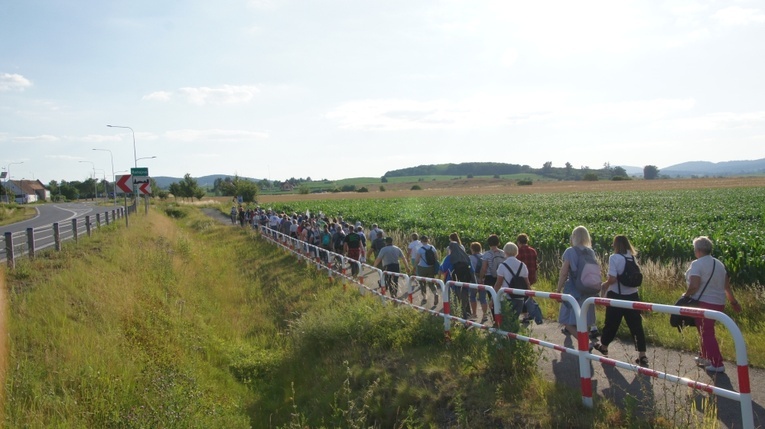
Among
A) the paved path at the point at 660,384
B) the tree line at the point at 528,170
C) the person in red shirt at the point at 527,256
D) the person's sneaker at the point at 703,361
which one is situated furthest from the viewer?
the tree line at the point at 528,170

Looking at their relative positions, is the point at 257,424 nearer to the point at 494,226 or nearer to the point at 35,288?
the point at 35,288

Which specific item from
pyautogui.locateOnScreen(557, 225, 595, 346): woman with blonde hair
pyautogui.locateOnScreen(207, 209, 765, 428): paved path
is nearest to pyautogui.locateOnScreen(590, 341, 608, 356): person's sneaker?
pyautogui.locateOnScreen(207, 209, 765, 428): paved path

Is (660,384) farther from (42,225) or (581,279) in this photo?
(42,225)

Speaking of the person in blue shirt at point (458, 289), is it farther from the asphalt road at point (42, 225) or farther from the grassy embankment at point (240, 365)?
the asphalt road at point (42, 225)

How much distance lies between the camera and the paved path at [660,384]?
15.2 feet

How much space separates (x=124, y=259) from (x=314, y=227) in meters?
6.90

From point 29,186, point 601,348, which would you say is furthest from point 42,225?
point 29,186

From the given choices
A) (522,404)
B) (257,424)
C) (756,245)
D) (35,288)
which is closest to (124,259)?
(35,288)

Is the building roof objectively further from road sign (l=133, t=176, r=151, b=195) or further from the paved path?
the paved path

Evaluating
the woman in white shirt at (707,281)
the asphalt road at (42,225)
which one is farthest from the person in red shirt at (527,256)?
the asphalt road at (42,225)

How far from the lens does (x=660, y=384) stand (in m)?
5.67

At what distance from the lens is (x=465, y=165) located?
19475 cm

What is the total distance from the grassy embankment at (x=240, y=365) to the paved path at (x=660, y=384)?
10.0 inches

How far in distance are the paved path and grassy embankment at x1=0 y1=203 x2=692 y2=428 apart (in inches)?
10.0
